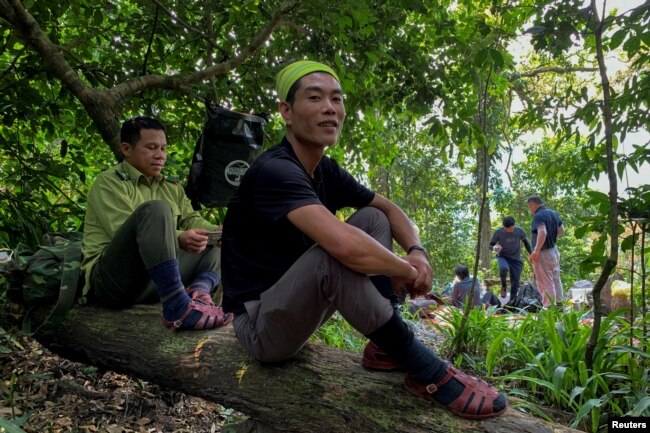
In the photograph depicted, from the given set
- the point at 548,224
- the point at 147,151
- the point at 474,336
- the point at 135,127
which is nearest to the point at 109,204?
the point at 147,151

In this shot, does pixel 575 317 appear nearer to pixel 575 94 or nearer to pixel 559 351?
pixel 559 351

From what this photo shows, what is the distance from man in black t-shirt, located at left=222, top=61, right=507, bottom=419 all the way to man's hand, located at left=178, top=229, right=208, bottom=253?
65 cm

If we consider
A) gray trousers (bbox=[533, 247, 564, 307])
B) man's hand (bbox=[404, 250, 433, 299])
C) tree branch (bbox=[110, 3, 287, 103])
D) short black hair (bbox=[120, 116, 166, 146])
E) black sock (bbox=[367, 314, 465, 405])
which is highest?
tree branch (bbox=[110, 3, 287, 103])

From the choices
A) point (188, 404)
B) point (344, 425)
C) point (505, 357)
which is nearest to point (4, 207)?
point (188, 404)

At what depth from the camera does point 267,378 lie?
1.98 m

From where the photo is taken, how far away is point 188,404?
285 centimetres

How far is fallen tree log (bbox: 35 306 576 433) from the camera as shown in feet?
5.56

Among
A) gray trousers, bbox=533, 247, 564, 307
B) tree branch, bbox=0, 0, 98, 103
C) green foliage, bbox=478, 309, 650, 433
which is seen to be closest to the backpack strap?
tree branch, bbox=0, 0, 98, 103

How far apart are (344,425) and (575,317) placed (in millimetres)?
2250

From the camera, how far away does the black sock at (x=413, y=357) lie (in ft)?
5.64

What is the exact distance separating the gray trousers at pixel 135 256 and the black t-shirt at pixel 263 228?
1.64ft

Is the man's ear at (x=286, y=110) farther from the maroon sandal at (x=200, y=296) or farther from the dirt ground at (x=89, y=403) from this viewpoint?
the dirt ground at (x=89, y=403)

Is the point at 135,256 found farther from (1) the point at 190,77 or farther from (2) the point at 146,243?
(1) the point at 190,77

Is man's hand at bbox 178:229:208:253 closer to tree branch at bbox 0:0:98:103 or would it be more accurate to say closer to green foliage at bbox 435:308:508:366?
tree branch at bbox 0:0:98:103
